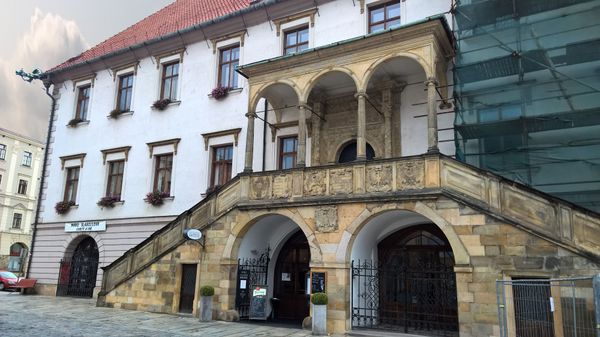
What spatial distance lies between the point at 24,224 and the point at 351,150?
51460mm

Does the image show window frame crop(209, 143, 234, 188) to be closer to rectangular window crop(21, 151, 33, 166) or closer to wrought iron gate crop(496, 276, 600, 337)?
wrought iron gate crop(496, 276, 600, 337)

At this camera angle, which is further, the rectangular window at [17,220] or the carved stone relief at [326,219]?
the rectangular window at [17,220]

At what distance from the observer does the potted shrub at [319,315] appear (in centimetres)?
1195

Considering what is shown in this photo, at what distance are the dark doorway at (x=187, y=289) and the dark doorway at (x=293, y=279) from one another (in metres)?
2.73

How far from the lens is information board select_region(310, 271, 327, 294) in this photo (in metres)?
12.7

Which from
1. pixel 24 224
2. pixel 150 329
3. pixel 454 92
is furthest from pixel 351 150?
pixel 24 224

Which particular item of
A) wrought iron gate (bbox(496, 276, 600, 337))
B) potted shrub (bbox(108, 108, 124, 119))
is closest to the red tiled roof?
potted shrub (bbox(108, 108, 124, 119))

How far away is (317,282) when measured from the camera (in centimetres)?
1283

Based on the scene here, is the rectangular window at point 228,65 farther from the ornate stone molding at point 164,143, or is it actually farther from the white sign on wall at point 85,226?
the white sign on wall at point 85,226

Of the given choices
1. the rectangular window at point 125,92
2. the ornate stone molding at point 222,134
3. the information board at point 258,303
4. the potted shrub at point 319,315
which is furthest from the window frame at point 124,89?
the potted shrub at point 319,315

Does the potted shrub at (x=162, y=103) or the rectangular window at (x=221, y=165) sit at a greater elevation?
the potted shrub at (x=162, y=103)

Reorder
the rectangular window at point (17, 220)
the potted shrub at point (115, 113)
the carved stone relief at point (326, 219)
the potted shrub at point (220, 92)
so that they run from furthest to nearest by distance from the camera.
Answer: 1. the rectangular window at point (17, 220)
2. the potted shrub at point (115, 113)
3. the potted shrub at point (220, 92)
4. the carved stone relief at point (326, 219)

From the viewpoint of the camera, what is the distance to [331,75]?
1516 cm

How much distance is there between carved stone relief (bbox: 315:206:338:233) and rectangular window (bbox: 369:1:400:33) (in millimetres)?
6865
